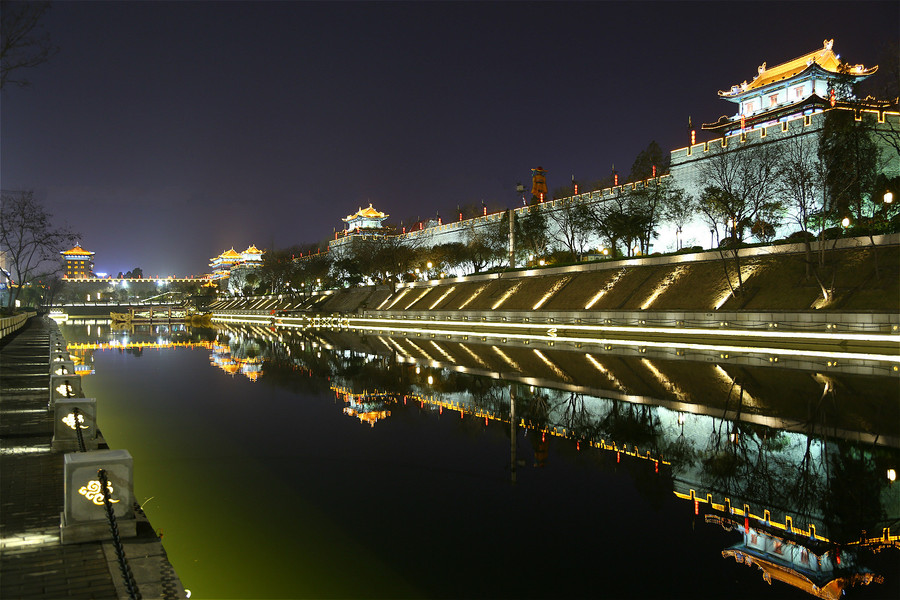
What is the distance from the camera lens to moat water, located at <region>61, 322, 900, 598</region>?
5.14 metres

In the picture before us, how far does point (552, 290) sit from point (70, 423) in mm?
40470

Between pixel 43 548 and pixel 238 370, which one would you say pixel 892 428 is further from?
pixel 238 370

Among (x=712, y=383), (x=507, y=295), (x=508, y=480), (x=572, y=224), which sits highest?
(x=572, y=224)

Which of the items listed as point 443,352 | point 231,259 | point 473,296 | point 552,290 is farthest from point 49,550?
point 231,259

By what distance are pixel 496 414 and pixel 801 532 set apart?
6230 millimetres

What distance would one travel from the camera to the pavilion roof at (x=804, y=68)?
49406 millimetres

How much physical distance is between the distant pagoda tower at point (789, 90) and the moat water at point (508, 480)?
37.7 metres

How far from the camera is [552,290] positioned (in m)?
46.5

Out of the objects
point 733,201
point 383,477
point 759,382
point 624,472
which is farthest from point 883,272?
point 383,477

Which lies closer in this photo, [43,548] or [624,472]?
[43,548]

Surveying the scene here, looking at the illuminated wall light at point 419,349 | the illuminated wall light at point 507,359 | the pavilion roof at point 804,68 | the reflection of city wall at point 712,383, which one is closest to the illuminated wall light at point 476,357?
the reflection of city wall at point 712,383

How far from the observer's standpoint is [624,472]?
25.7 feet

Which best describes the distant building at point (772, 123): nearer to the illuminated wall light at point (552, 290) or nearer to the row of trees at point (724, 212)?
the row of trees at point (724, 212)

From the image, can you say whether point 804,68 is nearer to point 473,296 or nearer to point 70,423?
point 473,296
